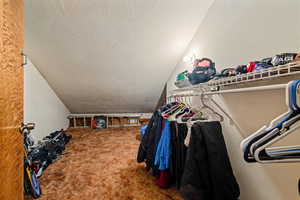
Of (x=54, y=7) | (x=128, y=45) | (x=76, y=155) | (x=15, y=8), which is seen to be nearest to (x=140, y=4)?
(x=128, y=45)

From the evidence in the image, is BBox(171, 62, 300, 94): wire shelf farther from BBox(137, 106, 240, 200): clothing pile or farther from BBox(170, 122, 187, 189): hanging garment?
BBox(170, 122, 187, 189): hanging garment

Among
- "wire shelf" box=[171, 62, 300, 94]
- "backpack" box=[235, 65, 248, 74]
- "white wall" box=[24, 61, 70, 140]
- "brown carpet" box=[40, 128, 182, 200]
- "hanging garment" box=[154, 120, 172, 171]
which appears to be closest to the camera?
"wire shelf" box=[171, 62, 300, 94]

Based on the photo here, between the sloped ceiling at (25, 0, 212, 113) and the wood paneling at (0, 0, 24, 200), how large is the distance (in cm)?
87

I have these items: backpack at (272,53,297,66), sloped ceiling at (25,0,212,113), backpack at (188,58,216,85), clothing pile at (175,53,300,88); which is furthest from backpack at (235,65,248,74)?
sloped ceiling at (25,0,212,113)

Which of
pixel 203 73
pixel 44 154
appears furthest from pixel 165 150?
pixel 44 154

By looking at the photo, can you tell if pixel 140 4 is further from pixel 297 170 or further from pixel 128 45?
pixel 297 170

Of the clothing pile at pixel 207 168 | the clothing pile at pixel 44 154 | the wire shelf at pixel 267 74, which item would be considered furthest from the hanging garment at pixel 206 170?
the clothing pile at pixel 44 154

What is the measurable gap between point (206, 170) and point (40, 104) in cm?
325

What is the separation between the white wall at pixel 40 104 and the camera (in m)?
2.29

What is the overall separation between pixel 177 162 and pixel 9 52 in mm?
1435

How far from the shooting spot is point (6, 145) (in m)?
0.68

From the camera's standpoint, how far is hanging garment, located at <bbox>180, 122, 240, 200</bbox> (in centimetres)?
84

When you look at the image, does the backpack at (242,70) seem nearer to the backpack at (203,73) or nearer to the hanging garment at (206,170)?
the backpack at (203,73)

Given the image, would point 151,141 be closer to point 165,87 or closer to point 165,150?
point 165,150
